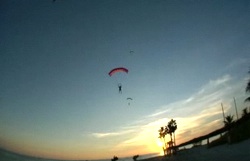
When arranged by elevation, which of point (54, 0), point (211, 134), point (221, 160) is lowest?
point (221, 160)

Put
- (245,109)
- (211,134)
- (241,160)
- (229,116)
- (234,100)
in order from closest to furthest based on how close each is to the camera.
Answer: (211,134), (241,160), (245,109), (229,116), (234,100)

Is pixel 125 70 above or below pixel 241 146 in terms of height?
above

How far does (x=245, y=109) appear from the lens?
49.2 meters

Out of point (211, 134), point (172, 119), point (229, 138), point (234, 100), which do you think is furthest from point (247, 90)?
point (234, 100)

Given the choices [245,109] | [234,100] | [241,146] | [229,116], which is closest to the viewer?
[241,146]

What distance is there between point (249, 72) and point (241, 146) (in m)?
12.7

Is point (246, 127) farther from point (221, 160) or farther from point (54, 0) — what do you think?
point (54, 0)

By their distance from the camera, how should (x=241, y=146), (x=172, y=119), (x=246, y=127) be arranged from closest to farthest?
(x=241, y=146)
(x=246, y=127)
(x=172, y=119)

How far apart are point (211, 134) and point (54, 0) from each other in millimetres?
13383

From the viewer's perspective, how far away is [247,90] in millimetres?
40375

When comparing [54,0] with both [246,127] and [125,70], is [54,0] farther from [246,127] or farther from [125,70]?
[246,127]

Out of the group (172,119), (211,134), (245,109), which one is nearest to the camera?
(211,134)

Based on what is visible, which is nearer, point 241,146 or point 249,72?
point 241,146

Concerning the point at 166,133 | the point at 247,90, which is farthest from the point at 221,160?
the point at 166,133
